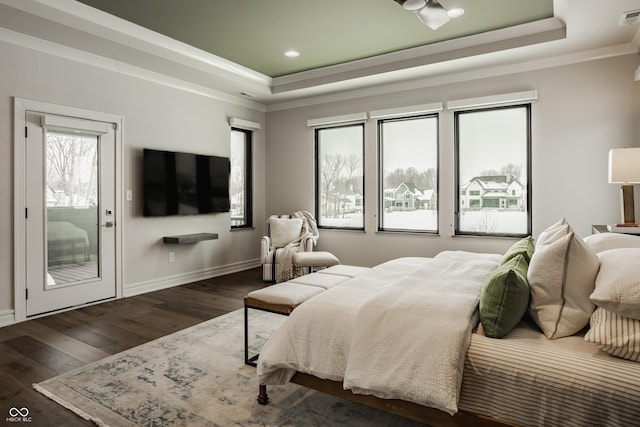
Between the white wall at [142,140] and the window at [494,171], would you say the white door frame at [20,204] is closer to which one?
the white wall at [142,140]

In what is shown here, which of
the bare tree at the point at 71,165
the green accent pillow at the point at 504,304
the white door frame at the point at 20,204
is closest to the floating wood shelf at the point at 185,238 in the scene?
the bare tree at the point at 71,165

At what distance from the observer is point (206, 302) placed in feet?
13.9

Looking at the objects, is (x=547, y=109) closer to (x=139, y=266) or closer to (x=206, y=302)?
(x=206, y=302)

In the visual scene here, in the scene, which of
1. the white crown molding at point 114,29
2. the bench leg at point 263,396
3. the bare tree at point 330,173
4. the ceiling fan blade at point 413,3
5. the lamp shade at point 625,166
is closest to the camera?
the bench leg at point 263,396

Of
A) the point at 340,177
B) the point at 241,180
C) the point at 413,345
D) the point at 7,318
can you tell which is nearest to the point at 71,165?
Answer: the point at 7,318

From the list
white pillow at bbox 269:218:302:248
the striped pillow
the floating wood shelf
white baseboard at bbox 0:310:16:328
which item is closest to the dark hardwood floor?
white baseboard at bbox 0:310:16:328

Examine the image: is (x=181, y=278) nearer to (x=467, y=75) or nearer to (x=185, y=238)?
(x=185, y=238)

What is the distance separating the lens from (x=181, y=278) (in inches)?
203

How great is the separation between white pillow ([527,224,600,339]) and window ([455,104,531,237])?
3115 millimetres

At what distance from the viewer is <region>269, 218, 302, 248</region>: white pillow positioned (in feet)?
17.8

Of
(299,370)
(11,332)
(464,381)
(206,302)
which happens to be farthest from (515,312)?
(11,332)

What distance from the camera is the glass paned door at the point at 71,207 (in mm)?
3840

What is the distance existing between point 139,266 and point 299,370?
3.49m

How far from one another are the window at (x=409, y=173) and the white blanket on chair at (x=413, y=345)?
3.30 m
